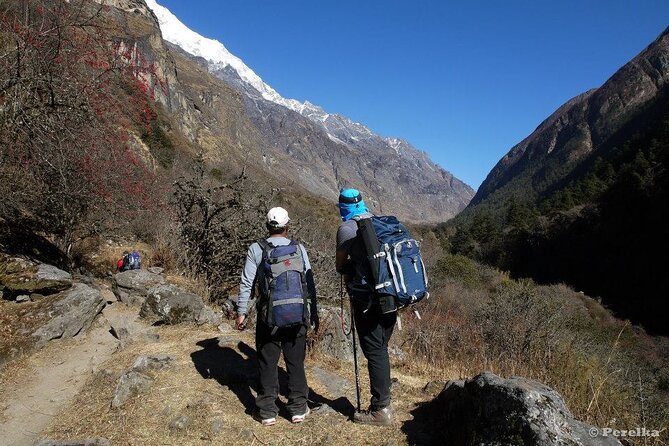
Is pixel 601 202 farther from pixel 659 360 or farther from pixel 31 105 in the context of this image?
pixel 31 105

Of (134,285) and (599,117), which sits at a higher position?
(599,117)

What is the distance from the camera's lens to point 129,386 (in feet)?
14.2

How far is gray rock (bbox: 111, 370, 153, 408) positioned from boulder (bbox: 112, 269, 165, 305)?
4.55m

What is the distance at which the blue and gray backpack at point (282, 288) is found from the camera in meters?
3.70

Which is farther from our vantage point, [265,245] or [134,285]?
[134,285]

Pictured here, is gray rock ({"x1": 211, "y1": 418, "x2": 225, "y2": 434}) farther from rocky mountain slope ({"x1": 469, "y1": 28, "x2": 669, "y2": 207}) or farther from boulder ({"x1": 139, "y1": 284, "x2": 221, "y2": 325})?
rocky mountain slope ({"x1": 469, "y1": 28, "x2": 669, "y2": 207})

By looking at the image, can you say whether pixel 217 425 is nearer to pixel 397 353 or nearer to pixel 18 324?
pixel 397 353

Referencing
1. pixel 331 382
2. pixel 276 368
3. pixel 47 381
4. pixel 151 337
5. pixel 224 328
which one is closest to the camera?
pixel 276 368

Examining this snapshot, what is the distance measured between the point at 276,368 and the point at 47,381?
3.36 meters

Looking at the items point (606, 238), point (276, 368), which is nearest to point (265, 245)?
point (276, 368)

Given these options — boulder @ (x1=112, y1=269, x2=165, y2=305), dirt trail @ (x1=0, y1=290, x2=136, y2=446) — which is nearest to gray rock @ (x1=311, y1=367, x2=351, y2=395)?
dirt trail @ (x1=0, y1=290, x2=136, y2=446)

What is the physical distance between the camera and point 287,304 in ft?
12.2

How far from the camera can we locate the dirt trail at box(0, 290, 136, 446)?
4.34 m

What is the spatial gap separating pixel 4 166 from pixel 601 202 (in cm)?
5522
